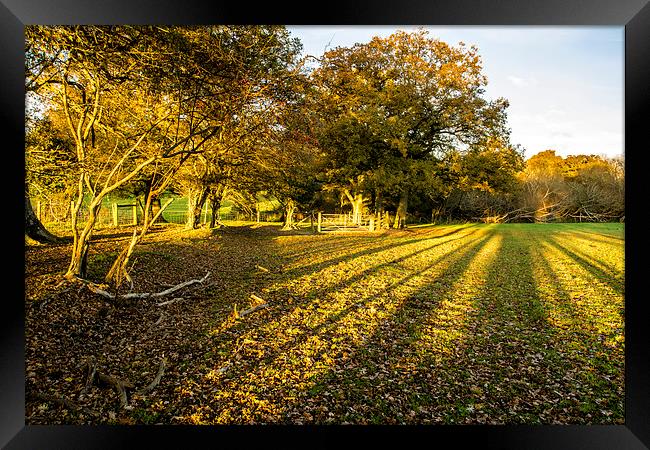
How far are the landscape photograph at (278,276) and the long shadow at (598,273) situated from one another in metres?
0.06

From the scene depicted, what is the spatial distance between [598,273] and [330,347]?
591 cm

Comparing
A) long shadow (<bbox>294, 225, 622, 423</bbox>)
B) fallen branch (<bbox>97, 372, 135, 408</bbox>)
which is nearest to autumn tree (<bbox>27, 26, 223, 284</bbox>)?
fallen branch (<bbox>97, 372, 135, 408</bbox>)

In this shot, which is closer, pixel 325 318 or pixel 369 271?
pixel 325 318

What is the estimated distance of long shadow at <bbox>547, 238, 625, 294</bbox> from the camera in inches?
204

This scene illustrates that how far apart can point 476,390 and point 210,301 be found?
10.9 feet

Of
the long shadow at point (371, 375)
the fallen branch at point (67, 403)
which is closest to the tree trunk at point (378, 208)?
the long shadow at point (371, 375)

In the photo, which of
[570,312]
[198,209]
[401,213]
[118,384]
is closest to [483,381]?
[570,312]

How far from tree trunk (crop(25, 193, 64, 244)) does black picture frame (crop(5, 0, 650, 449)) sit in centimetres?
321

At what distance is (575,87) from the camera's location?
482 centimetres

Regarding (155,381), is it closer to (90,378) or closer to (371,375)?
(90,378)
